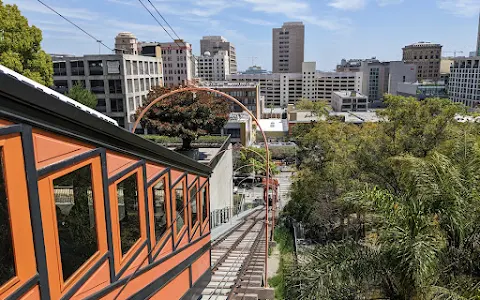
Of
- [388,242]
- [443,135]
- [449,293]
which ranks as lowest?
[449,293]

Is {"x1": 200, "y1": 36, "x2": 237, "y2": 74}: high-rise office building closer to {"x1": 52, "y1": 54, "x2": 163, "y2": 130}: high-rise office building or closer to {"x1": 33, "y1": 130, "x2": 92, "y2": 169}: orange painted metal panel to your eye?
{"x1": 52, "y1": 54, "x2": 163, "y2": 130}: high-rise office building

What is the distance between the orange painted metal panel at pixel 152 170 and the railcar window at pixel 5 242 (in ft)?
6.96

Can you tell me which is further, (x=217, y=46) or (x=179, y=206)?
(x=217, y=46)

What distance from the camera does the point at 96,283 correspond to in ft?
11.6

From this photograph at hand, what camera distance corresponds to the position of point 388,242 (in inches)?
269

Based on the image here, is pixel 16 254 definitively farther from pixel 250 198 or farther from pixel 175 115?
pixel 250 198

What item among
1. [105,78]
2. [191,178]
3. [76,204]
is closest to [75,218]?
[76,204]

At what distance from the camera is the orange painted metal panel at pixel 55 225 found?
2.79m

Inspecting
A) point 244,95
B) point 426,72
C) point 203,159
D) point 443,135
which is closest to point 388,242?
point 443,135

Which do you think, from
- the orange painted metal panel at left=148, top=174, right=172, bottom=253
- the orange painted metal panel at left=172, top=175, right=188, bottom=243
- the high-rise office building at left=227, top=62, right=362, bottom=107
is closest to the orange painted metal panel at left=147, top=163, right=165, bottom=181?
the orange painted metal panel at left=148, top=174, right=172, bottom=253

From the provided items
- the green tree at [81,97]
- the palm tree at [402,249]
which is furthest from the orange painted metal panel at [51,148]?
the green tree at [81,97]

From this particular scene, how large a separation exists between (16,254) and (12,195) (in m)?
0.43

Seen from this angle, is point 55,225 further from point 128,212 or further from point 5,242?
point 128,212

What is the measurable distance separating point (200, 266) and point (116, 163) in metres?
4.35
